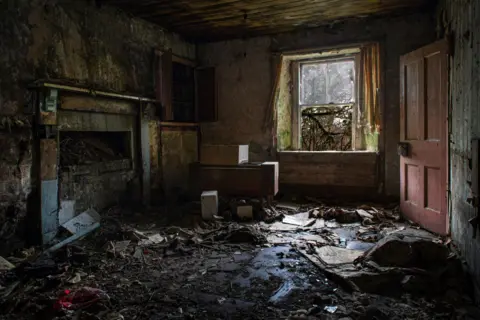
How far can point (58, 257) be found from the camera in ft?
12.1

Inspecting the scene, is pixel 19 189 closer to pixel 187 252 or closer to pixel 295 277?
pixel 187 252

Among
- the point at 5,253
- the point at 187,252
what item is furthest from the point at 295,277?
the point at 5,253

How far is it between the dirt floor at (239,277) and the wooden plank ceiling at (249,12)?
3259mm

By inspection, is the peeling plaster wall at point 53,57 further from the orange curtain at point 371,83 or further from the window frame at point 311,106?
the orange curtain at point 371,83

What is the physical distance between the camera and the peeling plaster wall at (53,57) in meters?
3.86

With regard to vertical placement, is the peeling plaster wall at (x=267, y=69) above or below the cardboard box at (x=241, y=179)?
above

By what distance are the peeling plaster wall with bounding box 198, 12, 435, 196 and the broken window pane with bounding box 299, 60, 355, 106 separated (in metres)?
0.50

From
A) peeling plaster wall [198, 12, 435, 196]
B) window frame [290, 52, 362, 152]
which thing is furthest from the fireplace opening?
window frame [290, 52, 362, 152]

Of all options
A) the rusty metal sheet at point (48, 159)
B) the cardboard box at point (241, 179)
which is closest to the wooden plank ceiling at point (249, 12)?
the rusty metal sheet at point (48, 159)

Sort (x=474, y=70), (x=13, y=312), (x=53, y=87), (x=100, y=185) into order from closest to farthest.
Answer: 1. (x=13, y=312)
2. (x=474, y=70)
3. (x=53, y=87)
4. (x=100, y=185)

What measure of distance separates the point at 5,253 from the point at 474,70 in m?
4.82

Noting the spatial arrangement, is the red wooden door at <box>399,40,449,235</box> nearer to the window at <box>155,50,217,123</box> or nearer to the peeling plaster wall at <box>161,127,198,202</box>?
the window at <box>155,50,217,123</box>

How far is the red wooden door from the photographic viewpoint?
4160mm

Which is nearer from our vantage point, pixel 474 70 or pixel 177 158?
pixel 474 70
